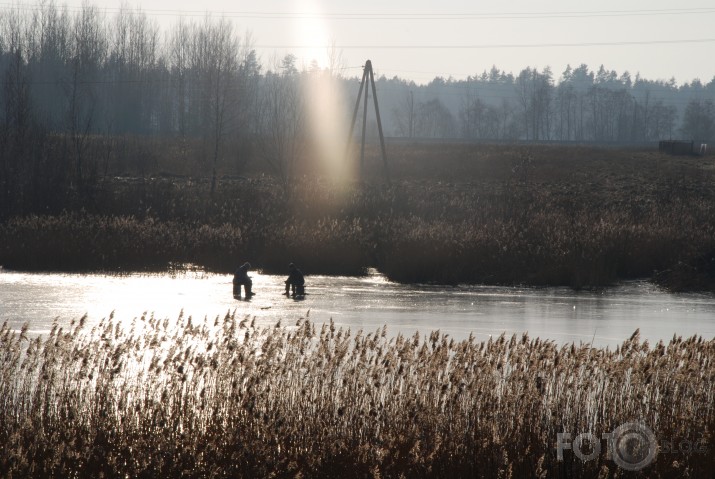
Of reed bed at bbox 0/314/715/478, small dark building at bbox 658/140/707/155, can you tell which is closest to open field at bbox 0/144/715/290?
small dark building at bbox 658/140/707/155

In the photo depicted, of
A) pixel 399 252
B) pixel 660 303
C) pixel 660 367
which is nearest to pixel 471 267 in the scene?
pixel 399 252

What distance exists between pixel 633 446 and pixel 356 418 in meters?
2.51

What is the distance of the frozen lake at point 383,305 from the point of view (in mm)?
16828

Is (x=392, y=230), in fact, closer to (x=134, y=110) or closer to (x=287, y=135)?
(x=287, y=135)

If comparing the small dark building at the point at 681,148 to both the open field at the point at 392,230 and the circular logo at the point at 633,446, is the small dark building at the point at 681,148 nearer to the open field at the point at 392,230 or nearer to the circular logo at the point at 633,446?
the open field at the point at 392,230

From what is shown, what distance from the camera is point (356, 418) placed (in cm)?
862

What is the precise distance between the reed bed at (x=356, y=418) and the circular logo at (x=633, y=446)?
3.2 inches

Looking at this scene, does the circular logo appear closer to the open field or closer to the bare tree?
the open field

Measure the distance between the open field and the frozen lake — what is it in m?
1.13

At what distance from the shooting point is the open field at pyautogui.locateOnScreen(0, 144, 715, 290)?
83.8 ft

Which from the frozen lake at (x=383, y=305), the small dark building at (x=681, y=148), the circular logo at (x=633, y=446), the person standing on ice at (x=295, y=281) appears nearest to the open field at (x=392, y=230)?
the frozen lake at (x=383, y=305)

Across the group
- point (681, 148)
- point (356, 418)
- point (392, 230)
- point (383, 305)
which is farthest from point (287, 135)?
point (356, 418)

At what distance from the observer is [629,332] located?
16812 mm

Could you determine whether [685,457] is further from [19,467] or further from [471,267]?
[471,267]
